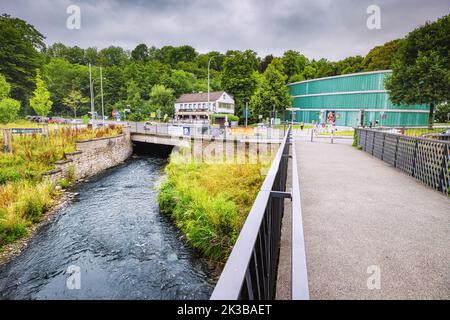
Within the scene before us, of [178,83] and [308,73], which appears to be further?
[308,73]

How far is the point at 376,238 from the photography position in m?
4.51

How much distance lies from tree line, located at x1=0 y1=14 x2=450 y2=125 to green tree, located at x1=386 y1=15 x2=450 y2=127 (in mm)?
98

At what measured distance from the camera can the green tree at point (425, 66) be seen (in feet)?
108

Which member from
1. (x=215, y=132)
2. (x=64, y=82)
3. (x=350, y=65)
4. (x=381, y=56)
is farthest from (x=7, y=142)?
(x=350, y=65)

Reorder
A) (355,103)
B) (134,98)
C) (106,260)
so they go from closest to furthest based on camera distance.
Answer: (106,260), (355,103), (134,98)

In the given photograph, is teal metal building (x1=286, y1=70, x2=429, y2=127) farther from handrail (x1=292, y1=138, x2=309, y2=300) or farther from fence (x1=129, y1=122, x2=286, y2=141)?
handrail (x1=292, y1=138, x2=309, y2=300)

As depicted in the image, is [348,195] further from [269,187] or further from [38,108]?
[38,108]

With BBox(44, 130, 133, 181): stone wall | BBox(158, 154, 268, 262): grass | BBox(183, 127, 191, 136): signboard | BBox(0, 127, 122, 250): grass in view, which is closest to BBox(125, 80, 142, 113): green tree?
BBox(44, 130, 133, 181): stone wall

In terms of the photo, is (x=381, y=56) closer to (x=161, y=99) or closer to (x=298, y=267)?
(x=161, y=99)

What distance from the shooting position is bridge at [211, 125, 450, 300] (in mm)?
1725

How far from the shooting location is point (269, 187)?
2.65 m

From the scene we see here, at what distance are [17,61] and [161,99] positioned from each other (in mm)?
28712
